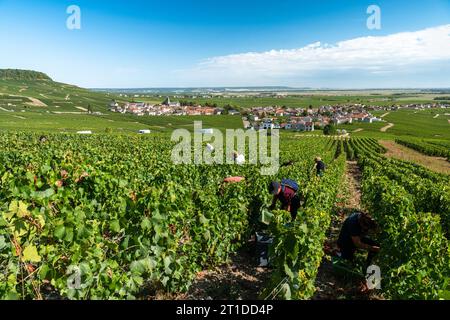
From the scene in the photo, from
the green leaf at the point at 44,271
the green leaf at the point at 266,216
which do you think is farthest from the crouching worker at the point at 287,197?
the green leaf at the point at 44,271

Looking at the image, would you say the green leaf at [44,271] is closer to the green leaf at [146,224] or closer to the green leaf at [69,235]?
the green leaf at [69,235]

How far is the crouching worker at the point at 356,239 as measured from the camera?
231 inches

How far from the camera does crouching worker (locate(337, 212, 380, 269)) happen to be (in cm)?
588

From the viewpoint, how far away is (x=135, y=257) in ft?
14.9

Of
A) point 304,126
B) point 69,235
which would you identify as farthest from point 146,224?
point 304,126

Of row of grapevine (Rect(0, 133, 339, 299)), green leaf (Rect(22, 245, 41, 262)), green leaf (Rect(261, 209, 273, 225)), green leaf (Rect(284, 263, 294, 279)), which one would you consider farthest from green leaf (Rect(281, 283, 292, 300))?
green leaf (Rect(22, 245, 41, 262))

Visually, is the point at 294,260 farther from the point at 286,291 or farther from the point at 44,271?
the point at 44,271

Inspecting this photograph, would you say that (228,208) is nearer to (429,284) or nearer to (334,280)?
(334,280)

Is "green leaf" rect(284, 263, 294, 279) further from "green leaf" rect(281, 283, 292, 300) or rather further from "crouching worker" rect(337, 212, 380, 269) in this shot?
"crouching worker" rect(337, 212, 380, 269)

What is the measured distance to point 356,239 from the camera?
19.4ft

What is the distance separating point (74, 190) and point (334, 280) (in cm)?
597
